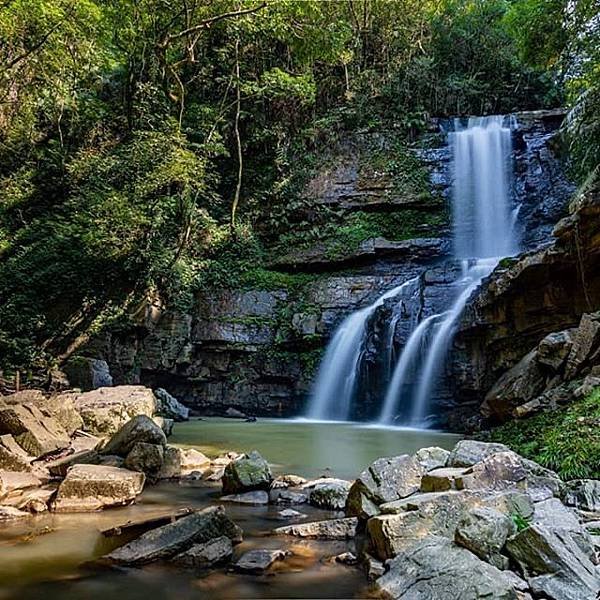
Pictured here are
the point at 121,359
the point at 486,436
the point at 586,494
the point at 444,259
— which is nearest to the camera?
the point at 586,494

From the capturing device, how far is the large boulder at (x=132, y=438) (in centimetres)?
→ 720

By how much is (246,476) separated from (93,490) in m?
1.55

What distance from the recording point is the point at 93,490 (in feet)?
18.6

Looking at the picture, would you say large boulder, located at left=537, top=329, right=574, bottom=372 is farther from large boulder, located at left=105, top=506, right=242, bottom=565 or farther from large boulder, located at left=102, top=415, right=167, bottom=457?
large boulder, located at left=105, top=506, right=242, bottom=565

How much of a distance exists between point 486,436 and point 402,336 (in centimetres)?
569

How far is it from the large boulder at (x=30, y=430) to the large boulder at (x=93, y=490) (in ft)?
6.22

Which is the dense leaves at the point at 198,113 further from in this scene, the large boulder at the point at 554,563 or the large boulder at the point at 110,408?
the large boulder at the point at 554,563

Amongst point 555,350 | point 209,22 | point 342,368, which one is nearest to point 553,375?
point 555,350

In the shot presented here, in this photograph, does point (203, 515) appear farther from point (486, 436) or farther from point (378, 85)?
point (378, 85)

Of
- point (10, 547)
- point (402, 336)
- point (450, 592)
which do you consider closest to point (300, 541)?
point (450, 592)

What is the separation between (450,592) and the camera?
121 inches

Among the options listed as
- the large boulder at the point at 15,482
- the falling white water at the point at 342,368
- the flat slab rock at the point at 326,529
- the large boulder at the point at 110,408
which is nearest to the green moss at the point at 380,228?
the falling white water at the point at 342,368

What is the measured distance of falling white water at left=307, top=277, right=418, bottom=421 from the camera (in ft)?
46.7

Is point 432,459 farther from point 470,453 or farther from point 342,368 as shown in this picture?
point 342,368
